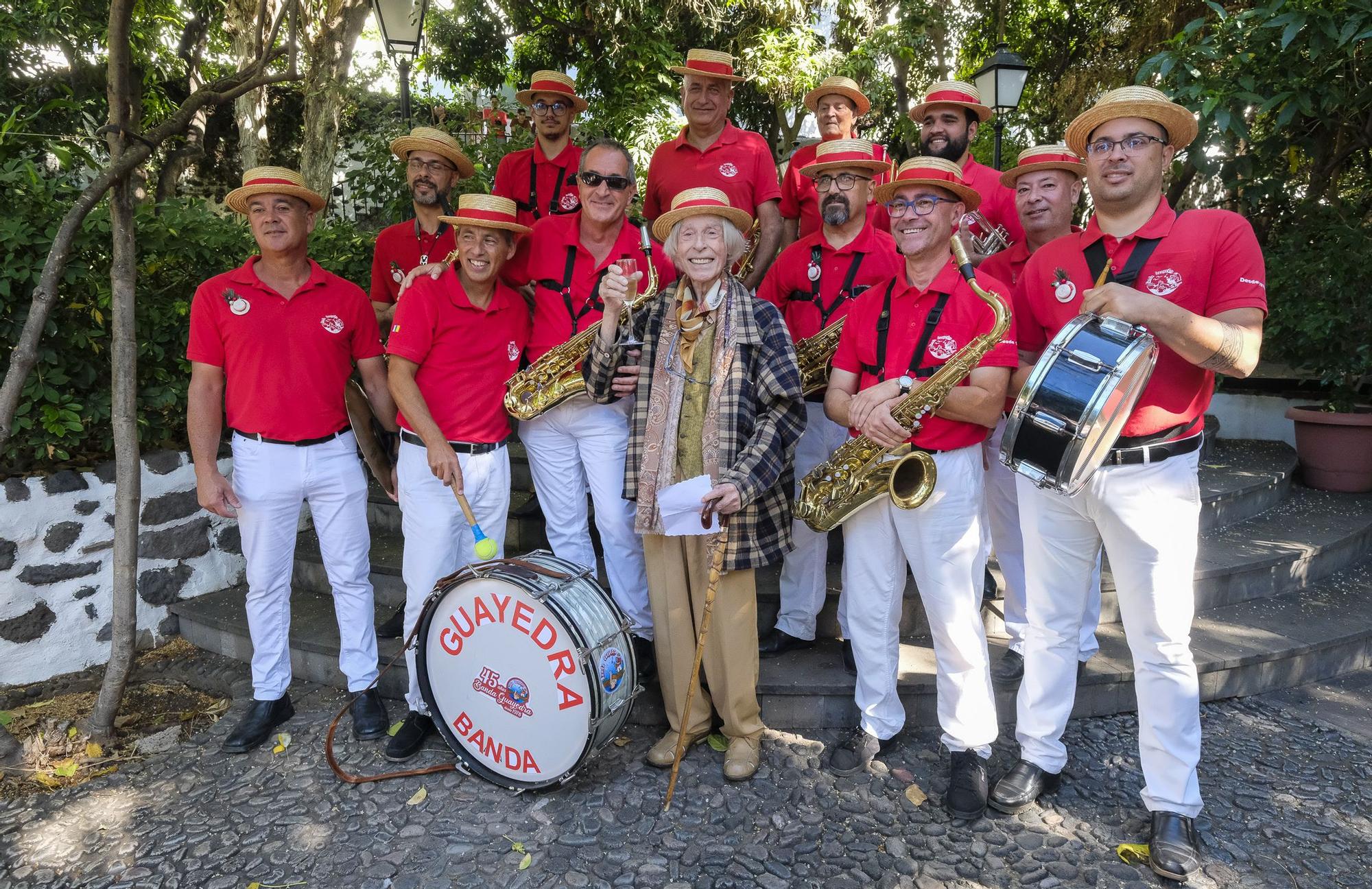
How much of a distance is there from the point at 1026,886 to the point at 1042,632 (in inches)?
34.4

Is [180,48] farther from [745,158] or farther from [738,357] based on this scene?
[738,357]

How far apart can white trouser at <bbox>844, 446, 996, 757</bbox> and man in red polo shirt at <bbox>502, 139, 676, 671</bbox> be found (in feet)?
3.41

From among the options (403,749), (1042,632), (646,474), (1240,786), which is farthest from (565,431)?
(1240,786)

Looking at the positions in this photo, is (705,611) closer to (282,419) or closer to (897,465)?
(897,465)

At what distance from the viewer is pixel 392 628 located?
449cm

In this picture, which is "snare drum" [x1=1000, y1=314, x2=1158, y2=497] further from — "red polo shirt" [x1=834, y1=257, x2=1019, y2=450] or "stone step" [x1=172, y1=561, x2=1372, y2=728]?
"stone step" [x1=172, y1=561, x2=1372, y2=728]

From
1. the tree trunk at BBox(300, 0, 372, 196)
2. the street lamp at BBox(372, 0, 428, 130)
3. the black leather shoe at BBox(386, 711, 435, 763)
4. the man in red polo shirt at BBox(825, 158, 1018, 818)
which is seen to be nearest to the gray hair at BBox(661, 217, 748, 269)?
the man in red polo shirt at BBox(825, 158, 1018, 818)

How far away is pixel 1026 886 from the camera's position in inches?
112

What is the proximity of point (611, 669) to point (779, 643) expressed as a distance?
50.3 inches

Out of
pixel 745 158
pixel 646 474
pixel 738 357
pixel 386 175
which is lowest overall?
pixel 646 474

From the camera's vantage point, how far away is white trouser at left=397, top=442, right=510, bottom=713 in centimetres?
372

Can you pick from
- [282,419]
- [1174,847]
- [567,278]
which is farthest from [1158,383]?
[282,419]

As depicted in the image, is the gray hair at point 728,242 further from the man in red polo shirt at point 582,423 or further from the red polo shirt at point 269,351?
the red polo shirt at point 269,351

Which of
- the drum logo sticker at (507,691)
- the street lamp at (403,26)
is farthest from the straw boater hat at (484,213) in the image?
the street lamp at (403,26)
